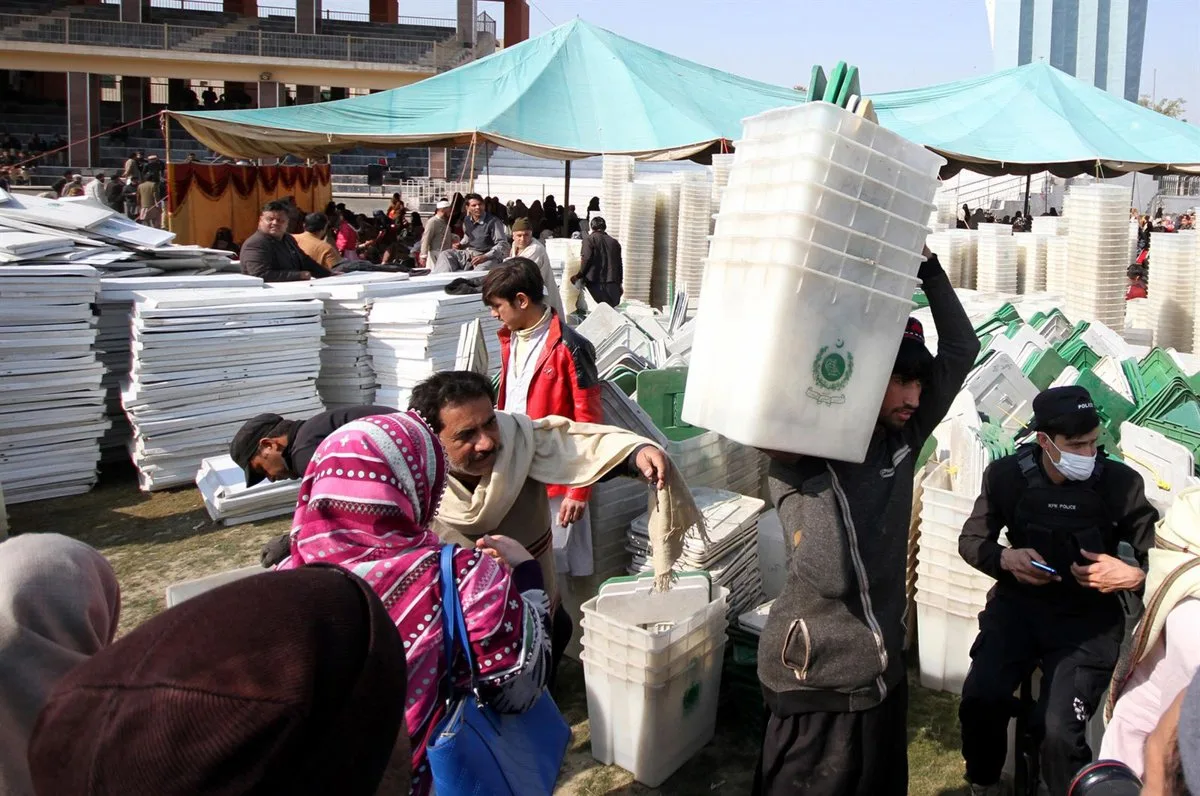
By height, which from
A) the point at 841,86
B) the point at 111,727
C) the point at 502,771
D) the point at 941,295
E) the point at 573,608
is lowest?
the point at 573,608

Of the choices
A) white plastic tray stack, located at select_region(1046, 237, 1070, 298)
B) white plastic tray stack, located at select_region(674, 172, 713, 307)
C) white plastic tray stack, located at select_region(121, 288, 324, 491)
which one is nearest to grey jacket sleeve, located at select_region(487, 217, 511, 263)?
white plastic tray stack, located at select_region(674, 172, 713, 307)

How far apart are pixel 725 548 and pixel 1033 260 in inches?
258

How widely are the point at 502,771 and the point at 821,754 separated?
3.11 ft

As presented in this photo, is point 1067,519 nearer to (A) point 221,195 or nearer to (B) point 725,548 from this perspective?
(B) point 725,548

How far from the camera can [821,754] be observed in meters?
2.46

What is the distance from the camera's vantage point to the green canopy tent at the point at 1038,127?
1592 centimetres

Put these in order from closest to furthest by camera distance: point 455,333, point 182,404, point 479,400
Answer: point 479,400
point 182,404
point 455,333

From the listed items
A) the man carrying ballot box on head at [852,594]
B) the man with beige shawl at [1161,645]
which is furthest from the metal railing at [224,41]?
the man with beige shawl at [1161,645]

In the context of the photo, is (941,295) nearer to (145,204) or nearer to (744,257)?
(744,257)

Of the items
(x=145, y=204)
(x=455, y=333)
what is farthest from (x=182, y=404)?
(x=145, y=204)

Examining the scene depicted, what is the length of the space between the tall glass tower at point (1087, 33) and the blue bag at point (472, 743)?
122 metres

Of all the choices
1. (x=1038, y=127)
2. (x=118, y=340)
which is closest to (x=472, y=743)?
(x=118, y=340)

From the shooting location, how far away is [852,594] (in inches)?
93.5

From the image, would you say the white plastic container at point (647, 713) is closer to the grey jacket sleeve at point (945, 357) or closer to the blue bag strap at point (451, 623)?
the grey jacket sleeve at point (945, 357)
